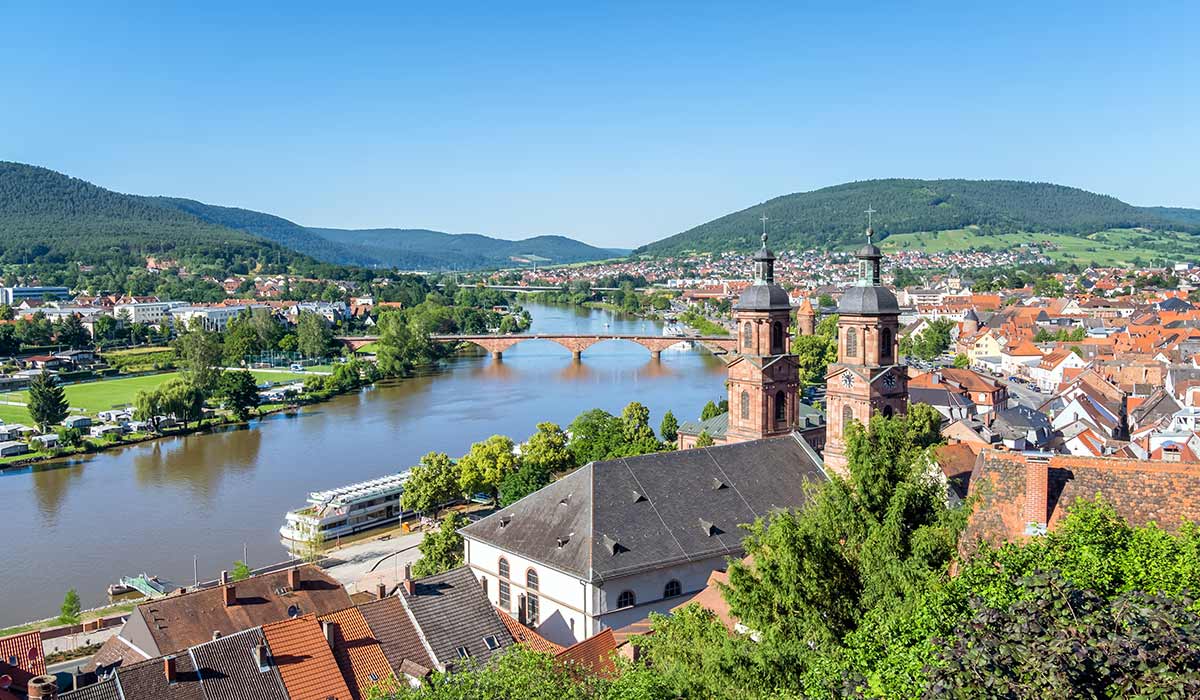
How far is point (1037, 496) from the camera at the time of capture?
11.9 meters

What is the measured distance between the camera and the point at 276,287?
139m

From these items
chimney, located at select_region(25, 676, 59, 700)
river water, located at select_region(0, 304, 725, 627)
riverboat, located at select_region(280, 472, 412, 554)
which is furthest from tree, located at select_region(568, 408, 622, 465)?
chimney, located at select_region(25, 676, 59, 700)

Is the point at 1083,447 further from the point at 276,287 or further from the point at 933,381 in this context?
the point at 276,287

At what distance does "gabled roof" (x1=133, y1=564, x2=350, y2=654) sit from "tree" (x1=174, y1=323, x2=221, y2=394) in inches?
1354

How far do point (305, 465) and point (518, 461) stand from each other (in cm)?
1232

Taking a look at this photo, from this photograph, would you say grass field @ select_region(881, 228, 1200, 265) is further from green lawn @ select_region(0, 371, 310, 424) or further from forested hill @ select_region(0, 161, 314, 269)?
green lawn @ select_region(0, 371, 310, 424)

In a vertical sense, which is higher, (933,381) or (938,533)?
(938,533)

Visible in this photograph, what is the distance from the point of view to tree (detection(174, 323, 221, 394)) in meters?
54.5

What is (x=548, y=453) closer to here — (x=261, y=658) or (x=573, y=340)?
(x=261, y=658)

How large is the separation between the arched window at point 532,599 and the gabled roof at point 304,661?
5.26m

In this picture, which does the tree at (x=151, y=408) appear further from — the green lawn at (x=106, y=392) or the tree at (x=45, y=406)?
the green lawn at (x=106, y=392)

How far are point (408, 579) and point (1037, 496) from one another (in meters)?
13.3

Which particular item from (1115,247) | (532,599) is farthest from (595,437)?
(1115,247)

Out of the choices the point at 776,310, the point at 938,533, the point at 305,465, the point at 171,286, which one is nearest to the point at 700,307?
the point at 171,286
